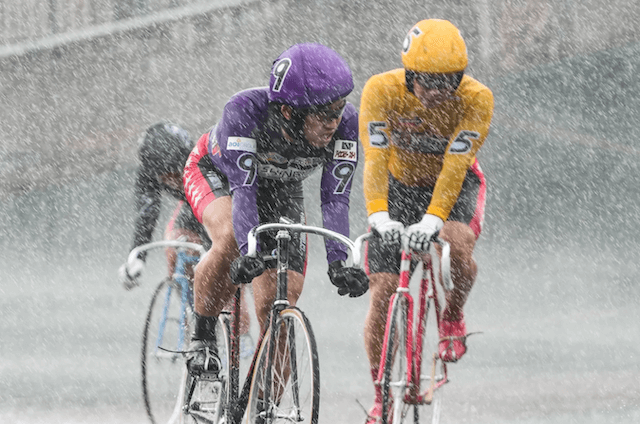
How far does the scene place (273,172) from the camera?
15.2 ft

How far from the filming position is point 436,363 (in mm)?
4945

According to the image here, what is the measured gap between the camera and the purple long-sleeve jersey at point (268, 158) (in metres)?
4.32

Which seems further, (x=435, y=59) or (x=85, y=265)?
(x=85, y=265)

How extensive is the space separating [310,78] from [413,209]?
56.4 inches

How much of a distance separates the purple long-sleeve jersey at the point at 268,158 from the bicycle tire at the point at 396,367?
38 cm

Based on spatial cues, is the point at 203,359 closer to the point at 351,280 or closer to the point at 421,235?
the point at 351,280

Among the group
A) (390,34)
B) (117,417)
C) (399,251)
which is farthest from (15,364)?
(390,34)

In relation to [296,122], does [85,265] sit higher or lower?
higher

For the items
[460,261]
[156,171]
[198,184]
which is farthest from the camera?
[156,171]

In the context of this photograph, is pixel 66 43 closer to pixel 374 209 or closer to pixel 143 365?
pixel 143 365

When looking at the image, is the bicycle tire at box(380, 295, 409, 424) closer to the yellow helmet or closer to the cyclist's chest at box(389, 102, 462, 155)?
the cyclist's chest at box(389, 102, 462, 155)

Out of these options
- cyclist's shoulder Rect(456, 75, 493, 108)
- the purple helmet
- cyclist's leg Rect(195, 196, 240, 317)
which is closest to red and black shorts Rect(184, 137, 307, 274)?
cyclist's leg Rect(195, 196, 240, 317)

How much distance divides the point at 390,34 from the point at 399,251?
9912 millimetres

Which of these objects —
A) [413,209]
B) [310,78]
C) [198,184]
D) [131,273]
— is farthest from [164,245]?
[310,78]
